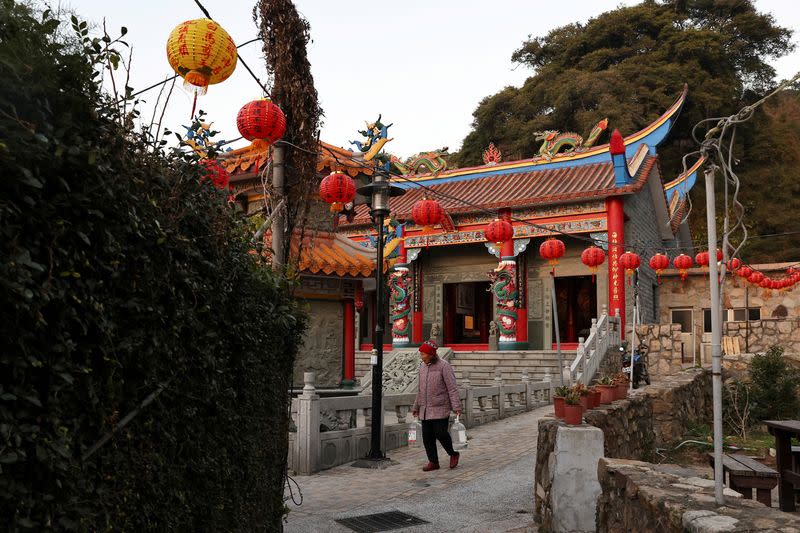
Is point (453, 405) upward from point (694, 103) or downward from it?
downward

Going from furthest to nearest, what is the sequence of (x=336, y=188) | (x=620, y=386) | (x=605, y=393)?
(x=336, y=188), (x=620, y=386), (x=605, y=393)

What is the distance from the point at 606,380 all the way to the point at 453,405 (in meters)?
1.81

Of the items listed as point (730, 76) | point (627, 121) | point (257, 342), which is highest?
point (730, 76)

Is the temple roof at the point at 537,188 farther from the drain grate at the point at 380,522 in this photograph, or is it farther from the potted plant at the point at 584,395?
the drain grate at the point at 380,522

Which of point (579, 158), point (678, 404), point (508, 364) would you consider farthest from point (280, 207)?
point (579, 158)

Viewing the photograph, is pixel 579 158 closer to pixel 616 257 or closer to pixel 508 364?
pixel 616 257

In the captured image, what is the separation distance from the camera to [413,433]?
9148 millimetres

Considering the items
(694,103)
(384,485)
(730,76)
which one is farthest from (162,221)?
(730,76)

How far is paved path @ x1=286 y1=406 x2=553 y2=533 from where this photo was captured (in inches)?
236

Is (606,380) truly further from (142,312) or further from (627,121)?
(627,121)

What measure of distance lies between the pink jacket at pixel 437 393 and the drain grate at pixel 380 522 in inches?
76.6

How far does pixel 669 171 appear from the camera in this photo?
31.5 metres

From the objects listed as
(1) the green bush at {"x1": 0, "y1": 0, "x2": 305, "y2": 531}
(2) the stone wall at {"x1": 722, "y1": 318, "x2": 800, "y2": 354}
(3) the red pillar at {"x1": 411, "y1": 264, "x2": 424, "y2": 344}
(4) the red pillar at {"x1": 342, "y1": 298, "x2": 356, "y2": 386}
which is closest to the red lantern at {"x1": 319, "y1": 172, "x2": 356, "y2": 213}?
(4) the red pillar at {"x1": 342, "y1": 298, "x2": 356, "y2": 386}

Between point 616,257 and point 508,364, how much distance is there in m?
4.24
